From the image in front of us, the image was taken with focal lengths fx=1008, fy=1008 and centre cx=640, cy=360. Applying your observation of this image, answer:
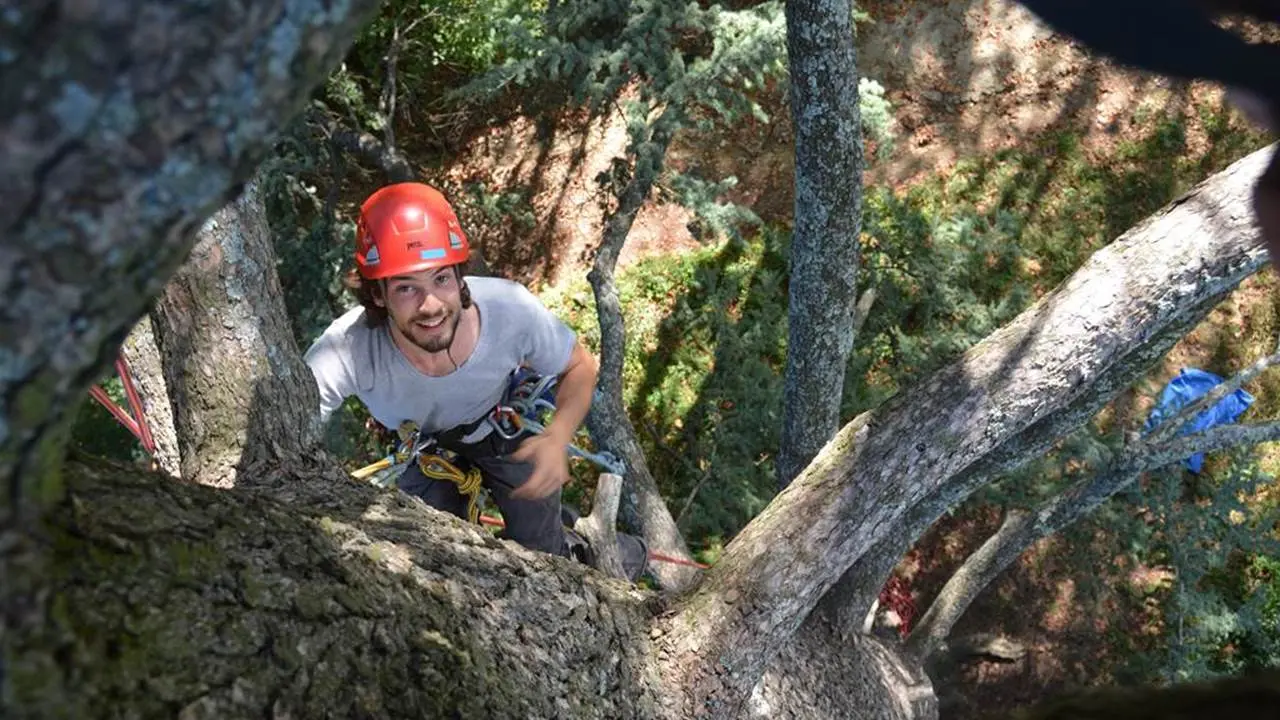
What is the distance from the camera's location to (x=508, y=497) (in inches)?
146

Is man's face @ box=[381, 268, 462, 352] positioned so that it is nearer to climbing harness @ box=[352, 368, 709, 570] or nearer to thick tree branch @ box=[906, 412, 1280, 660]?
climbing harness @ box=[352, 368, 709, 570]

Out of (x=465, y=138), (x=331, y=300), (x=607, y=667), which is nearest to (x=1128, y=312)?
(x=607, y=667)

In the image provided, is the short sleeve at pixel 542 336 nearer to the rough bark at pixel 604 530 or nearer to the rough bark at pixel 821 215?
the rough bark at pixel 604 530

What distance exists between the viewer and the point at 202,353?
8.48ft

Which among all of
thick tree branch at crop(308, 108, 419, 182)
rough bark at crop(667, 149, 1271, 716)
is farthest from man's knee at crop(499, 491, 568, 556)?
thick tree branch at crop(308, 108, 419, 182)

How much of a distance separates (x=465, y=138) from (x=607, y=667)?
27.8 feet

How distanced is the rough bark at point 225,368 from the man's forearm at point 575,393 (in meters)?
0.91

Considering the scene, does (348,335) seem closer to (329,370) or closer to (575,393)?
(329,370)

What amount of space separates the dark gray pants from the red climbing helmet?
896 millimetres

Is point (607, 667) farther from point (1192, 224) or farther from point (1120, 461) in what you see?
point (1120, 461)

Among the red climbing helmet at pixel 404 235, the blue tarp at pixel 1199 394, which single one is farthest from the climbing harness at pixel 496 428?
the blue tarp at pixel 1199 394

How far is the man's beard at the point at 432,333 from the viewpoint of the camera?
3.09 meters

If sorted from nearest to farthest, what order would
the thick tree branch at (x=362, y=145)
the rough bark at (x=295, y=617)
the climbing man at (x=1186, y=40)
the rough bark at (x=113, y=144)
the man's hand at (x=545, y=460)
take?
the rough bark at (x=113, y=144) < the climbing man at (x=1186, y=40) < the rough bark at (x=295, y=617) < the man's hand at (x=545, y=460) < the thick tree branch at (x=362, y=145)

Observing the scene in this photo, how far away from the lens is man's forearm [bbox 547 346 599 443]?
3.33 meters
